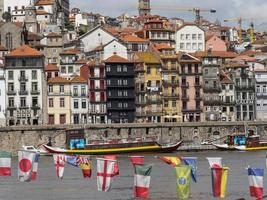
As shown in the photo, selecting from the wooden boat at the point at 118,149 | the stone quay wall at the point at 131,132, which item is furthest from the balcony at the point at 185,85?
the wooden boat at the point at 118,149

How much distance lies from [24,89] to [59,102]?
4.10m

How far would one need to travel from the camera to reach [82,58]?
134375 millimetres

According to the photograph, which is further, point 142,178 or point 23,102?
point 23,102

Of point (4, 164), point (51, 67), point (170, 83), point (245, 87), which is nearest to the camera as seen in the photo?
point (4, 164)

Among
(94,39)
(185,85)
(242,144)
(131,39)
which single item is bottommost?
(242,144)

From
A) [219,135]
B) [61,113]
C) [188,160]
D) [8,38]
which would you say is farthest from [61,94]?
[188,160]

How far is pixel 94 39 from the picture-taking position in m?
144

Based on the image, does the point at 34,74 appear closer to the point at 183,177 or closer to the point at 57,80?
the point at 57,80

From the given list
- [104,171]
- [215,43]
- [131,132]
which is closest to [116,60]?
[131,132]

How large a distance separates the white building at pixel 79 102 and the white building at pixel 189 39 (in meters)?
38.2

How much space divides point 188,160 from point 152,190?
1719cm

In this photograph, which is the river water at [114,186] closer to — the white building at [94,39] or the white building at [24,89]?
the white building at [24,89]

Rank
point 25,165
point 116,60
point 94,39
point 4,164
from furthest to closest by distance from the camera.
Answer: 1. point 94,39
2. point 116,60
3. point 4,164
4. point 25,165

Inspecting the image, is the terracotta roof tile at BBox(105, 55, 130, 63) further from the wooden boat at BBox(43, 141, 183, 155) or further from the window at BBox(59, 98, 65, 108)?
the wooden boat at BBox(43, 141, 183, 155)
